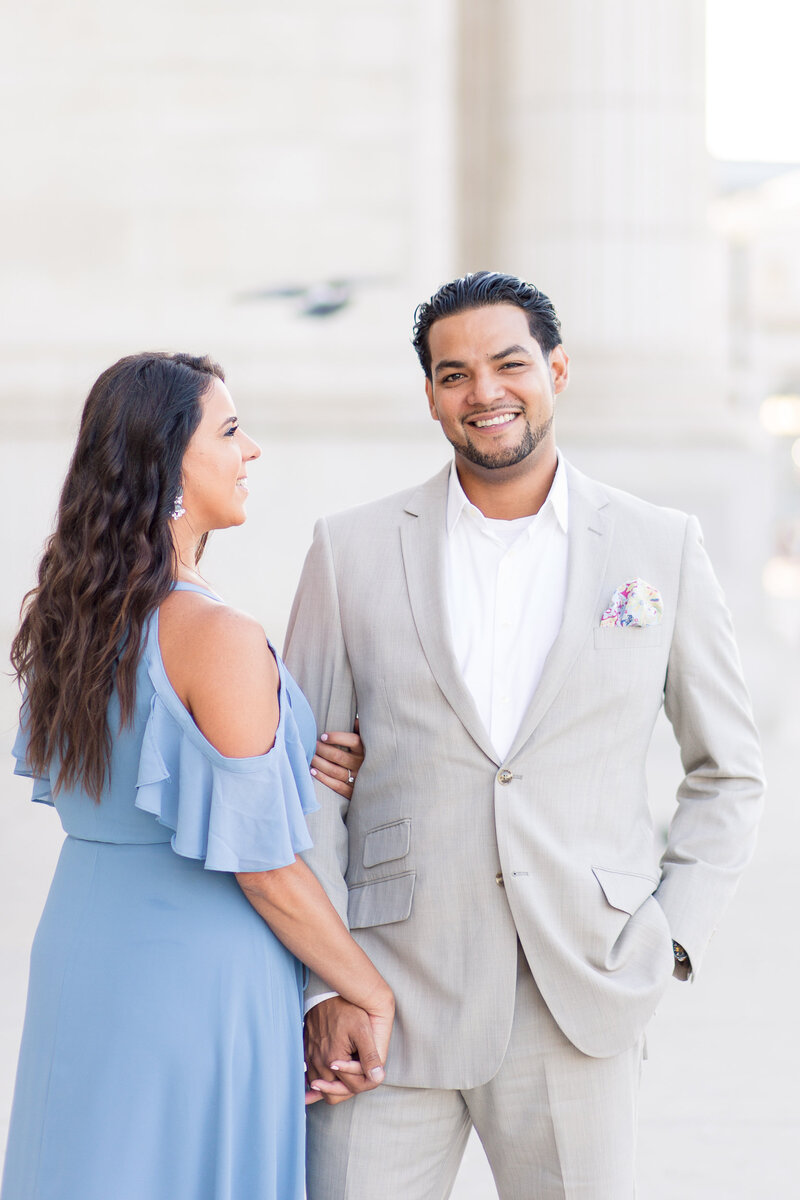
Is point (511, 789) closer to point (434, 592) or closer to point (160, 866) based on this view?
point (434, 592)

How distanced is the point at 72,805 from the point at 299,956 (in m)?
0.47

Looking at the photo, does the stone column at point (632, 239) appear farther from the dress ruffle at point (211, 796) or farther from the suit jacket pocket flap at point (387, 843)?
the dress ruffle at point (211, 796)

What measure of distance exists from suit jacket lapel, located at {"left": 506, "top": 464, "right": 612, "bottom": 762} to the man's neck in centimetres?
6

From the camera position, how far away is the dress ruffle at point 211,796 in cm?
216

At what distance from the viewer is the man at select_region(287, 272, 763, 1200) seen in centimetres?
234

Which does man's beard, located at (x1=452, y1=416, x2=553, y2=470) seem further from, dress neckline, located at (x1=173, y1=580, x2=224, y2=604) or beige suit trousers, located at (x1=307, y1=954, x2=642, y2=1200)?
beige suit trousers, located at (x1=307, y1=954, x2=642, y2=1200)

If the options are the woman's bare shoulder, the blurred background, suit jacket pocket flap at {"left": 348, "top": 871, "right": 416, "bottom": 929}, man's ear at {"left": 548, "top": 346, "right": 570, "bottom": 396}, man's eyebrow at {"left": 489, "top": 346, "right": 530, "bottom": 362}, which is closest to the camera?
the woman's bare shoulder

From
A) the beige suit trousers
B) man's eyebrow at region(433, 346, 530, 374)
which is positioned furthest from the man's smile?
the beige suit trousers

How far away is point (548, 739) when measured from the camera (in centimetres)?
234

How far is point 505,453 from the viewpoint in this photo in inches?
97.2

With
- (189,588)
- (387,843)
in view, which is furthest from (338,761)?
(189,588)

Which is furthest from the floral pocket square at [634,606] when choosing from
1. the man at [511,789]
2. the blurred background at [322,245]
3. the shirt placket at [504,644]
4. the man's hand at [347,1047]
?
the blurred background at [322,245]

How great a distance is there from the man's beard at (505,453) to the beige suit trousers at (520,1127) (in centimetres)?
90

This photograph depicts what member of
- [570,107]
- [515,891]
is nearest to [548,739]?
[515,891]
